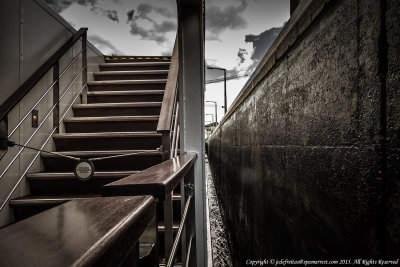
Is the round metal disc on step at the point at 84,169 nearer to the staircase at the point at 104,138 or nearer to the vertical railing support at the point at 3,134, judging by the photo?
the staircase at the point at 104,138

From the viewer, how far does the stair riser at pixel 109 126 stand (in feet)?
10.0

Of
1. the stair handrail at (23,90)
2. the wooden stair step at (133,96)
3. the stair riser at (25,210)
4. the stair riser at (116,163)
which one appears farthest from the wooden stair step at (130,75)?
the stair riser at (25,210)

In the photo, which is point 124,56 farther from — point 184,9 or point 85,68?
point 184,9

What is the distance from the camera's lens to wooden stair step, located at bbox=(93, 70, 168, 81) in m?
4.08

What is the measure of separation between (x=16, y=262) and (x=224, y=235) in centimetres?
466

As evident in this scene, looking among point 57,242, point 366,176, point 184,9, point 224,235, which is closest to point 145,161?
point 184,9

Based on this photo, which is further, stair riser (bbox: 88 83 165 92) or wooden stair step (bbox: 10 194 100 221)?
stair riser (bbox: 88 83 165 92)

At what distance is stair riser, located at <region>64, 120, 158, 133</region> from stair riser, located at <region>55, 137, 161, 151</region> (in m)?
0.27

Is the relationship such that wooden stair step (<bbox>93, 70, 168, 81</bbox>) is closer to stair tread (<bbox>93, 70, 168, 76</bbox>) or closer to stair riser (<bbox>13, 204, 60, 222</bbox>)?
stair tread (<bbox>93, 70, 168, 76</bbox>)

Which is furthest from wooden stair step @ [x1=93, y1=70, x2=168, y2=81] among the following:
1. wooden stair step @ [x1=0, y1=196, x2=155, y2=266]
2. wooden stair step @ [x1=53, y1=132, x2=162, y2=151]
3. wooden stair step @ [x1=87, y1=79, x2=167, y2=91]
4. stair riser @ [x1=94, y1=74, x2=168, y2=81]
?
wooden stair step @ [x1=0, y1=196, x2=155, y2=266]

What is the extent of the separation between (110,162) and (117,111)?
3.47 ft

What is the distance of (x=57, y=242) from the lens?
0.24m

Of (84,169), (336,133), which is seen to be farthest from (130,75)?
(336,133)

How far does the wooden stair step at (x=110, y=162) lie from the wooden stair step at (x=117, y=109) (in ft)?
2.79
